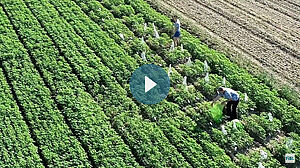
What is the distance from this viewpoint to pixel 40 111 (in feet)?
45.0

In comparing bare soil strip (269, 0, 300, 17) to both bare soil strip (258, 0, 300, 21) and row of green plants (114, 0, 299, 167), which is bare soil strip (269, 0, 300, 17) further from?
row of green plants (114, 0, 299, 167)

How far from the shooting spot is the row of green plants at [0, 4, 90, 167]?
12.3 meters

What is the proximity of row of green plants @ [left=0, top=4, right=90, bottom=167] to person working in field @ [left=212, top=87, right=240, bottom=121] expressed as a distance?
4989 millimetres

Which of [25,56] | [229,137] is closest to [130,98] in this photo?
[229,137]

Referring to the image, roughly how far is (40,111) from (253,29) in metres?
10.8

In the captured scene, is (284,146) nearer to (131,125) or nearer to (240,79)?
(240,79)

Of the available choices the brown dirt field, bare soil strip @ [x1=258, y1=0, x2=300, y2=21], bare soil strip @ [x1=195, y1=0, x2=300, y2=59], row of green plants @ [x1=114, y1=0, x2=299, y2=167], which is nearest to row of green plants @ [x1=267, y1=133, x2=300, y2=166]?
row of green plants @ [x1=114, y1=0, x2=299, y2=167]

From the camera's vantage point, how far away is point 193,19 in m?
19.6

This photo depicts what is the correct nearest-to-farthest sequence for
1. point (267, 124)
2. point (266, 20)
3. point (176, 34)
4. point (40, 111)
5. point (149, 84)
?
1. point (267, 124)
2. point (40, 111)
3. point (149, 84)
4. point (176, 34)
5. point (266, 20)

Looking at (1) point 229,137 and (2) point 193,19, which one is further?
(2) point 193,19

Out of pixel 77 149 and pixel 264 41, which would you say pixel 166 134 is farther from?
pixel 264 41

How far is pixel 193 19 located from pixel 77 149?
10023 millimetres

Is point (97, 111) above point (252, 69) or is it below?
below

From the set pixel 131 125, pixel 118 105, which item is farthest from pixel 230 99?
pixel 118 105
